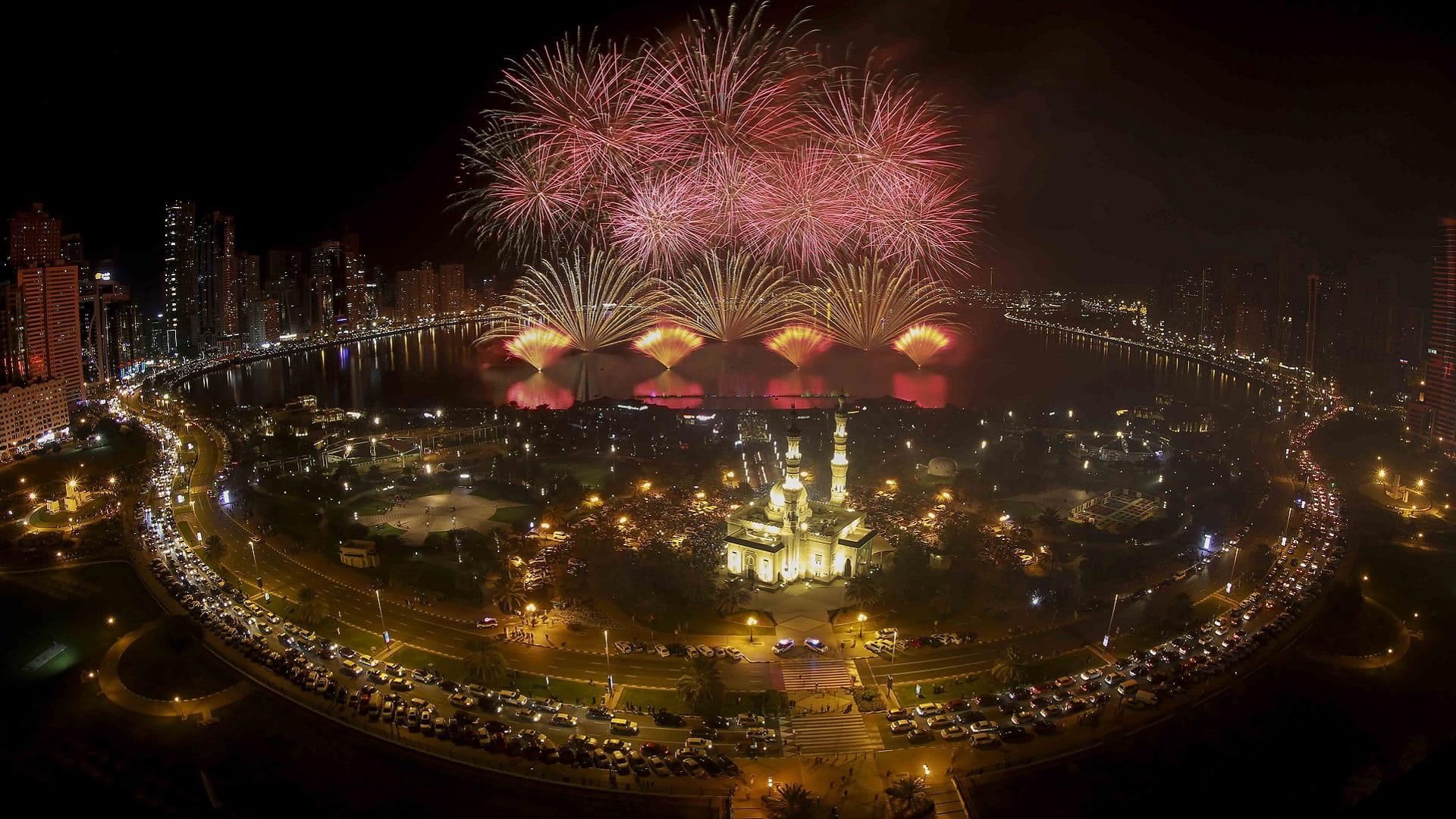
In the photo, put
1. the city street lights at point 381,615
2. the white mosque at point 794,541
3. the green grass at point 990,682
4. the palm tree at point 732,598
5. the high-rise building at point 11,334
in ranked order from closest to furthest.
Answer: the green grass at point 990,682, the city street lights at point 381,615, the palm tree at point 732,598, the white mosque at point 794,541, the high-rise building at point 11,334

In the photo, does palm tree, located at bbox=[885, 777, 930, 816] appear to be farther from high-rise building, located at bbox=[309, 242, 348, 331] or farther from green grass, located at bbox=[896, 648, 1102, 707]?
high-rise building, located at bbox=[309, 242, 348, 331]

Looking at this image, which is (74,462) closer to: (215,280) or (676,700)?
(676,700)

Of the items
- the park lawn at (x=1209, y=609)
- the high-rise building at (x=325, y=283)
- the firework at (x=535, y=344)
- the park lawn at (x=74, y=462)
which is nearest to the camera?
the park lawn at (x=1209, y=609)

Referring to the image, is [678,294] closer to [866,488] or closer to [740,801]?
[866,488]

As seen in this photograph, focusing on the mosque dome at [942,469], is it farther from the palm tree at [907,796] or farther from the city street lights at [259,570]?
the city street lights at [259,570]

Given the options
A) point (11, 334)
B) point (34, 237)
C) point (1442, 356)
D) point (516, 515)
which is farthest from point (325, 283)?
point (1442, 356)

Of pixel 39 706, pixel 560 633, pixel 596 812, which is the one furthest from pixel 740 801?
pixel 39 706

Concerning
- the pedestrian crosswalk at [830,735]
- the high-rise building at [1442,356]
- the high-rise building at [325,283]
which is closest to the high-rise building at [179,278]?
the high-rise building at [325,283]

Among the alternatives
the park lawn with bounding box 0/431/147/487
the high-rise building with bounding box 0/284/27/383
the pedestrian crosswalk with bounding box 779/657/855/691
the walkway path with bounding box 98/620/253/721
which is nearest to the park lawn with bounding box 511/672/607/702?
the pedestrian crosswalk with bounding box 779/657/855/691
